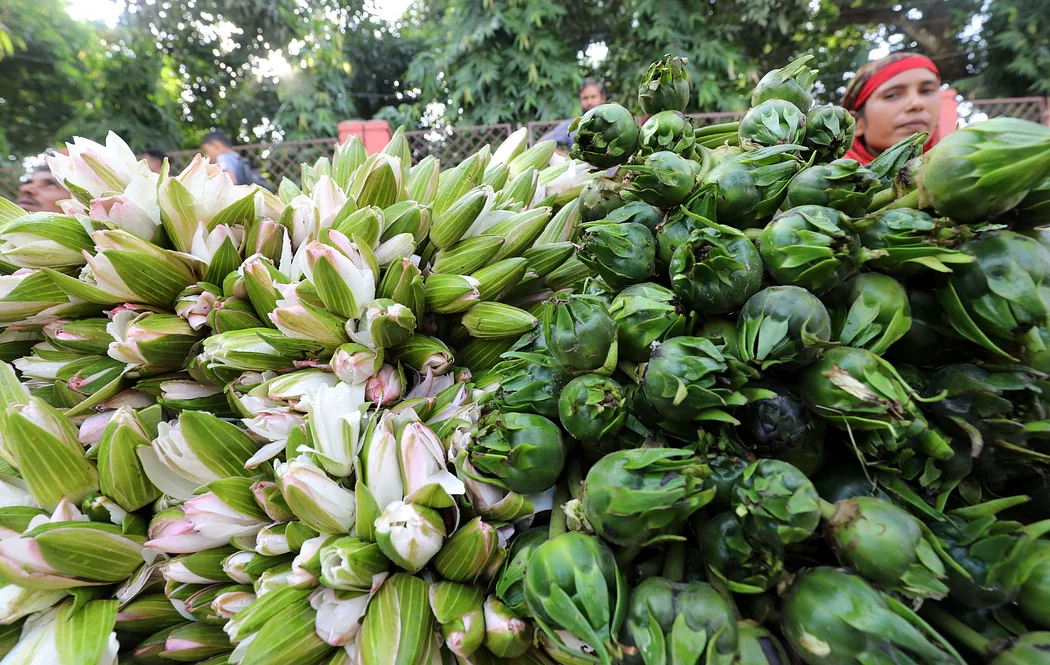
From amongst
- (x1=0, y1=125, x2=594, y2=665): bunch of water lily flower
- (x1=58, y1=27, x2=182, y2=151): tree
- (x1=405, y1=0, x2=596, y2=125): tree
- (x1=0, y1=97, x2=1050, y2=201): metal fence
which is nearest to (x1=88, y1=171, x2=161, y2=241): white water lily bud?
(x1=0, y1=125, x2=594, y2=665): bunch of water lily flower

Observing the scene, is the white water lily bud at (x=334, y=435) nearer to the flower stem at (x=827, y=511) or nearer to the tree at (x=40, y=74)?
the flower stem at (x=827, y=511)

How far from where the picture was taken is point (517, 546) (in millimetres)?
584

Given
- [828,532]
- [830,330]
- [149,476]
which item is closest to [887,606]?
[828,532]

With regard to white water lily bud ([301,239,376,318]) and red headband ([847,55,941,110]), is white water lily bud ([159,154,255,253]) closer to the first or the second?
white water lily bud ([301,239,376,318])

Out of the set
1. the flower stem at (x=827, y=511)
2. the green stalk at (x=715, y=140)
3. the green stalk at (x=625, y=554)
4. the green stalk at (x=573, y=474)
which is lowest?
the green stalk at (x=625, y=554)

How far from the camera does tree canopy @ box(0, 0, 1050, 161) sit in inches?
280

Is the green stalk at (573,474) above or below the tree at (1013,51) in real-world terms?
above

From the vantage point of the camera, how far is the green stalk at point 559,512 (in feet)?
1.80

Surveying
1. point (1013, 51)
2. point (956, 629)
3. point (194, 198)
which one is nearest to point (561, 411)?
point (956, 629)

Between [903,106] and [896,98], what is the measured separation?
0.13ft

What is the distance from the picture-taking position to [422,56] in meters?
7.93

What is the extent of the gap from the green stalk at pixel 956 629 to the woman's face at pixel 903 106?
6.35 feet

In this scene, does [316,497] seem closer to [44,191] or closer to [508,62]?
[44,191]

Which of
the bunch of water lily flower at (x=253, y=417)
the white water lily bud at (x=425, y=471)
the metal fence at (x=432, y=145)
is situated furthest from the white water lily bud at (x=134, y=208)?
the metal fence at (x=432, y=145)
